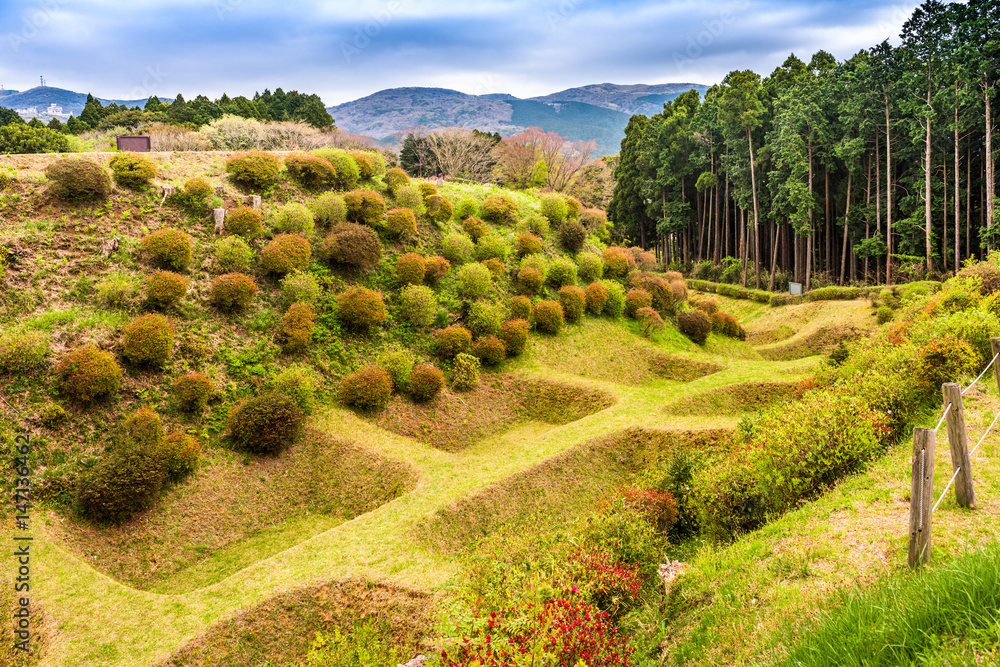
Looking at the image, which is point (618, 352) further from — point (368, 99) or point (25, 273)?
point (368, 99)

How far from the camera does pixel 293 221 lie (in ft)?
55.9

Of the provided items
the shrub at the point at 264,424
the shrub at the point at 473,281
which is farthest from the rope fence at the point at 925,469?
the shrub at the point at 473,281

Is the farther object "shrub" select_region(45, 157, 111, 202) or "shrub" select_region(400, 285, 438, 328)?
"shrub" select_region(400, 285, 438, 328)

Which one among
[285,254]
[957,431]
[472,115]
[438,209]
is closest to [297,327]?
[285,254]

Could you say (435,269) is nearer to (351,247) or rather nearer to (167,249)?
(351,247)

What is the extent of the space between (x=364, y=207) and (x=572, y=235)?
1070 centimetres

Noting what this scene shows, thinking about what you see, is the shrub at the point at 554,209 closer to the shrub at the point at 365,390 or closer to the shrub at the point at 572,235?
the shrub at the point at 572,235

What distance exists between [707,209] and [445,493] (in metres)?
39.8

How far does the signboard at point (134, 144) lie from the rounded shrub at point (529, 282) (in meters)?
15.8

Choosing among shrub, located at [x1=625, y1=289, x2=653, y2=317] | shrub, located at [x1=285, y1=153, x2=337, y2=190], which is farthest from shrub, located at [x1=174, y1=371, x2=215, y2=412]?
shrub, located at [x1=625, y1=289, x2=653, y2=317]

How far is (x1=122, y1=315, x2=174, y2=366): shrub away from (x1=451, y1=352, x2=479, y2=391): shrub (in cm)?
800

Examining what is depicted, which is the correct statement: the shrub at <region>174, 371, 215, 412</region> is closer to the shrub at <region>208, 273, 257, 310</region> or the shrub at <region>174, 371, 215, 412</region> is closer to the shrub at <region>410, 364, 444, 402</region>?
the shrub at <region>208, 273, 257, 310</region>

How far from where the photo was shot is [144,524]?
31.9 feet

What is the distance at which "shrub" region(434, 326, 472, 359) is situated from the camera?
16984 millimetres
